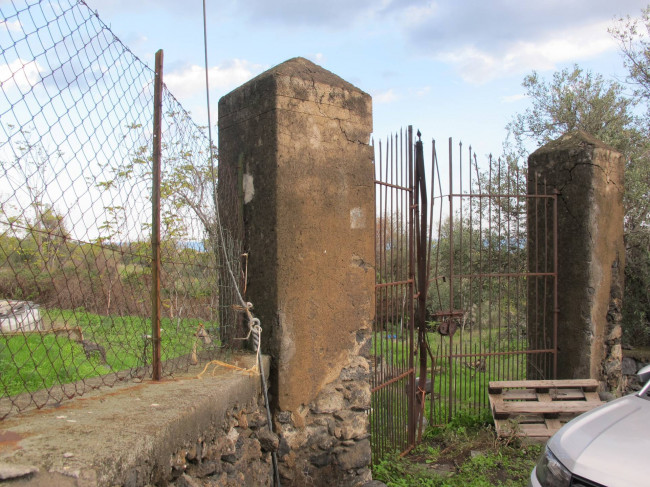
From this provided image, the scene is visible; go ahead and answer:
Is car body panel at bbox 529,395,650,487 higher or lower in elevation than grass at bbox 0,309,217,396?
lower

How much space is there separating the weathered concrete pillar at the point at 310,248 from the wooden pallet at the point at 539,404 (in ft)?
6.23

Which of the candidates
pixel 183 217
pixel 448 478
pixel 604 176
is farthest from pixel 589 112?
pixel 183 217

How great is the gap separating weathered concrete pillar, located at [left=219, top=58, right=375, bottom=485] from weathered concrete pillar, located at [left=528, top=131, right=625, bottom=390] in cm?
270

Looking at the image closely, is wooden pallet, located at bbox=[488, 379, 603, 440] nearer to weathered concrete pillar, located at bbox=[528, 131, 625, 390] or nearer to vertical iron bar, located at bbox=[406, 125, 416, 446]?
weathered concrete pillar, located at bbox=[528, 131, 625, 390]

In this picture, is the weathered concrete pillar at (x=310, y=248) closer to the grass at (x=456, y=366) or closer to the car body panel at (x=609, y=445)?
the grass at (x=456, y=366)

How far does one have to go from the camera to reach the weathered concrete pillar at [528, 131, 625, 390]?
5352mm

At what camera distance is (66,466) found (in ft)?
5.47

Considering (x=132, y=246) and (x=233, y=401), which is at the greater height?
(x=132, y=246)

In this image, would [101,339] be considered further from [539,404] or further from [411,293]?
[539,404]

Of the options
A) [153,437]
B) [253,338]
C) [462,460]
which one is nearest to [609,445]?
[462,460]

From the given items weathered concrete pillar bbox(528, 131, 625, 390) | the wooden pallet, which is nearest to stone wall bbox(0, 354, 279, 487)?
the wooden pallet

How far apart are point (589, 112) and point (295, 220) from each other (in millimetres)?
7790

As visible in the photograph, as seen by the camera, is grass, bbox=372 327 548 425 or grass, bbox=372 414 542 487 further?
grass, bbox=372 327 548 425

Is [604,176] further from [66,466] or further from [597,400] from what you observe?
[66,466]
